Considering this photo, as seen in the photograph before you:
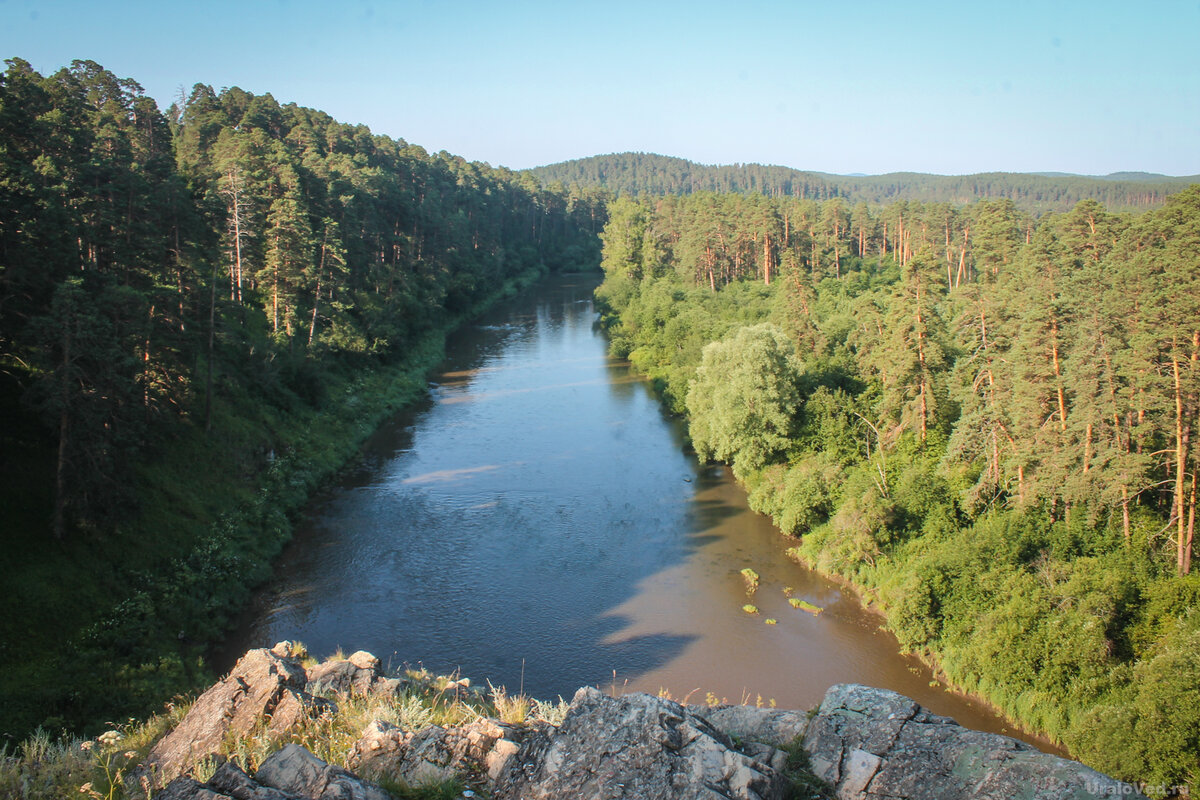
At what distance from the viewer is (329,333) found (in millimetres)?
45188

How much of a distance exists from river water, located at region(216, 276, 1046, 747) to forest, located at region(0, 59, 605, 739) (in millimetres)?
2455

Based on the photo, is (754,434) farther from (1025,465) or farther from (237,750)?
(237,750)

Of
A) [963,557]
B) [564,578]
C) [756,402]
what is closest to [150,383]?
[564,578]

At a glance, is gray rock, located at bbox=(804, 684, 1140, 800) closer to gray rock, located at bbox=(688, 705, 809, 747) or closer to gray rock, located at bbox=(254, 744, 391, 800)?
gray rock, located at bbox=(688, 705, 809, 747)

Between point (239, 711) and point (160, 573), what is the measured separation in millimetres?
14953

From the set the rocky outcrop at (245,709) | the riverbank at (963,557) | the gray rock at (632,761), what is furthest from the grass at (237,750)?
the riverbank at (963,557)

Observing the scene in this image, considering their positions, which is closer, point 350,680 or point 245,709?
point 245,709

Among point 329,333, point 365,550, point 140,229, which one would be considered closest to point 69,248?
point 140,229

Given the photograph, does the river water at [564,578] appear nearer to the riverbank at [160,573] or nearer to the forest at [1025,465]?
the riverbank at [160,573]

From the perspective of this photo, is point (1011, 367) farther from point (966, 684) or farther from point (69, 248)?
point (69, 248)

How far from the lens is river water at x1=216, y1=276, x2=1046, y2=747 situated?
21266mm

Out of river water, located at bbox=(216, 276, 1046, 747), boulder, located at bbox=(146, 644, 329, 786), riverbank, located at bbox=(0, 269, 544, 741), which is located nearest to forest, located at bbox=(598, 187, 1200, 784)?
river water, located at bbox=(216, 276, 1046, 747)

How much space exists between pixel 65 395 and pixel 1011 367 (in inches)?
1126

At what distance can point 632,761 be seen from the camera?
742cm
